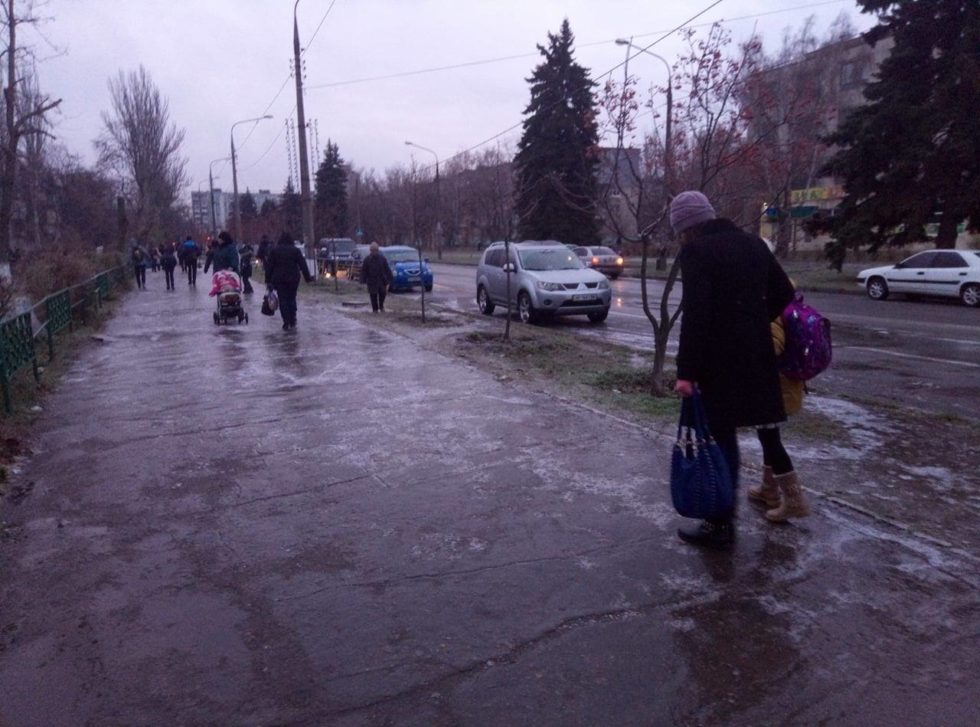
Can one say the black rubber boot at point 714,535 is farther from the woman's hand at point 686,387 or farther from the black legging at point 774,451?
the woman's hand at point 686,387

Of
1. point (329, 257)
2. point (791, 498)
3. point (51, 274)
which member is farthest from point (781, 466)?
point (329, 257)

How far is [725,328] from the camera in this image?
4.61 m

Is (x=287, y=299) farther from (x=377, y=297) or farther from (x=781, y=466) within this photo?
(x=781, y=466)

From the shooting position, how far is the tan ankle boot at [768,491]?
530 centimetres

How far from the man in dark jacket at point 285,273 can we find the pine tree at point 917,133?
20.2m

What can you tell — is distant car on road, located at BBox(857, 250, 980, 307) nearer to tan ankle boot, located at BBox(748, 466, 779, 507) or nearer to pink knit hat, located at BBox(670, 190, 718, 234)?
tan ankle boot, located at BBox(748, 466, 779, 507)

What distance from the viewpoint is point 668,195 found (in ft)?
34.9

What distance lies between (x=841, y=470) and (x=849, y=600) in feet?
7.34

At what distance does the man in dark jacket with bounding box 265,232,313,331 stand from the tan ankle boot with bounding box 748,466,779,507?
454 inches

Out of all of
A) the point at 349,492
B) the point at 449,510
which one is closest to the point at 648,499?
the point at 449,510

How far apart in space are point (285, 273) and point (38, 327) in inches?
Result: 183

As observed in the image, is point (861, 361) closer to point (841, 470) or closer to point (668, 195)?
point (668, 195)

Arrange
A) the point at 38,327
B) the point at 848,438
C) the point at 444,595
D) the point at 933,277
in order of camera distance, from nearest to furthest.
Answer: the point at 444,595 < the point at 848,438 < the point at 38,327 < the point at 933,277

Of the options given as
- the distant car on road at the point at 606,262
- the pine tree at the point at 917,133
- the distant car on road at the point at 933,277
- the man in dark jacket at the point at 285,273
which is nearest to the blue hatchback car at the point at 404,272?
the distant car on road at the point at 606,262
